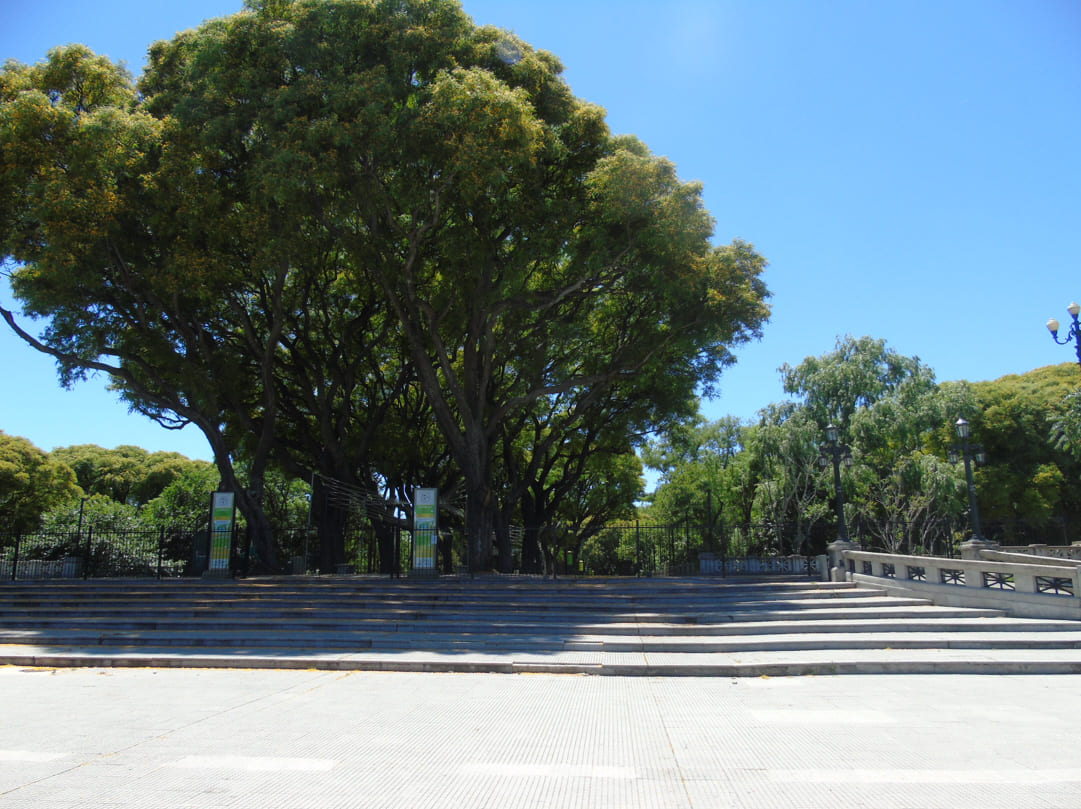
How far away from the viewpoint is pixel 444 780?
5.02 metres

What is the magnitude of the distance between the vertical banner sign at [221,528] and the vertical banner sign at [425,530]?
6.25 metres

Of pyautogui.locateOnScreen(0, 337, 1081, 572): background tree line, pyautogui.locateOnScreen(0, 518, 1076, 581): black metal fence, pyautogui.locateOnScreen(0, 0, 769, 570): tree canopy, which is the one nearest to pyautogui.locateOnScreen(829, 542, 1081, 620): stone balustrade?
pyautogui.locateOnScreen(0, 518, 1076, 581): black metal fence

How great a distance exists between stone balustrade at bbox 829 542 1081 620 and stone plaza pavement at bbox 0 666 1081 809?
423cm

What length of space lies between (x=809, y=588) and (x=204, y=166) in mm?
19165

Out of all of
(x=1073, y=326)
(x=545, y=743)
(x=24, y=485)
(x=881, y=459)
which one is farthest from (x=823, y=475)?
(x=24, y=485)

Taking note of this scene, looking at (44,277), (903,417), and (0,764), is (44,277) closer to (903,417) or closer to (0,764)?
(0,764)

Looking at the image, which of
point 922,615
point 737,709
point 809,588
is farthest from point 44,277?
point 922,615

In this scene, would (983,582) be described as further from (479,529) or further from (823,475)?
(823,475)

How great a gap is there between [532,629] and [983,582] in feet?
31.0

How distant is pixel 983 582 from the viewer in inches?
559

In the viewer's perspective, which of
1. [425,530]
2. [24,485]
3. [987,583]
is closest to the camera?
[987,583]

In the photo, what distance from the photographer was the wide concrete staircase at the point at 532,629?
10555mm

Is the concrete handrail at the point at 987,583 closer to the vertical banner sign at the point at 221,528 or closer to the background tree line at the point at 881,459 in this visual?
the background tree line at the point at 881,459

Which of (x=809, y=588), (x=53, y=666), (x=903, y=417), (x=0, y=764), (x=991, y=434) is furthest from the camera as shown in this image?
(x=991, y=434)
